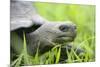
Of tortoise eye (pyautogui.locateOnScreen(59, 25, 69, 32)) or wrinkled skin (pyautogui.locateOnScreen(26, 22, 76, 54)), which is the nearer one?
wrinkled skin (pyautogui.locateOnScreen(26, 22, 76, 54))

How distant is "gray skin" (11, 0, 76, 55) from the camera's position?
2.01 meters

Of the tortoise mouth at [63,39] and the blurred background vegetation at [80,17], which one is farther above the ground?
the blurred background vegetation at [80,17]

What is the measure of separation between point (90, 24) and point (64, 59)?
545 millimetres

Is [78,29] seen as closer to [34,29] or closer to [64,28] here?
[64,28]

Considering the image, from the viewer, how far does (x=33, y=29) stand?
207cm

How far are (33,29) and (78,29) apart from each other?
0.56 m

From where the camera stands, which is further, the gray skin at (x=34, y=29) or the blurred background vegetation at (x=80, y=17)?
the blurred background vegetation at (x=80, y=17)

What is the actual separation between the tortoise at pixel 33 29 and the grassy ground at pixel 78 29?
55mm

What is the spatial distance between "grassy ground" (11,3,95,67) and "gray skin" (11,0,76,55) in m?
0.06

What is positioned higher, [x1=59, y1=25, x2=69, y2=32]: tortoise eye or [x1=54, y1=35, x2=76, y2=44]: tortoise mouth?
[x1=59, y1=25, x2=69, y2=32]: tortoise eye

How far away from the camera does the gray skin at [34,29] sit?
79.3 inches

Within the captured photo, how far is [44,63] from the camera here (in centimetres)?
211

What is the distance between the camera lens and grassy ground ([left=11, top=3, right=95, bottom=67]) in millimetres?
2096

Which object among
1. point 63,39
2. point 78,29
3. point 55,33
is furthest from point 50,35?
point 78,29
